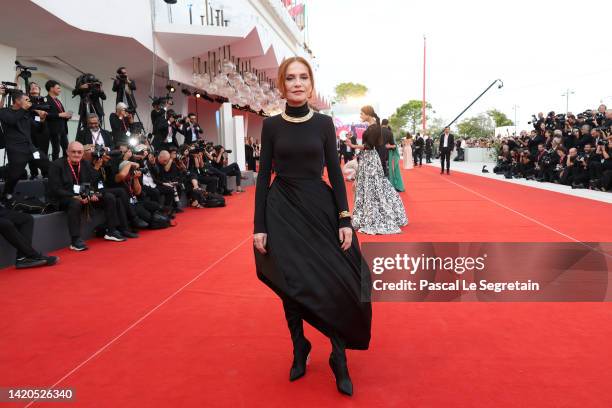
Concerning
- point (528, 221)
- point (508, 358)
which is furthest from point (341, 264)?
point (528, 221)

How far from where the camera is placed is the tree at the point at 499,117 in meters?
88.4

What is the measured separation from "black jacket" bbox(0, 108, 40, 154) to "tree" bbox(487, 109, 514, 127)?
9041 centimetres

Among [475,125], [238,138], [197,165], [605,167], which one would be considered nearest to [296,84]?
[197,165]

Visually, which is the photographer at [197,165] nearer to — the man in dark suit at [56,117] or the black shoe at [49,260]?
the man in dark suit at [56,117]

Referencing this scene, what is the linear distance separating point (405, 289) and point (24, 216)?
432 centimetres

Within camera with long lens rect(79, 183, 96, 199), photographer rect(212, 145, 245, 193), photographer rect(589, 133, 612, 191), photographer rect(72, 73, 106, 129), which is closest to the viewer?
camera with long lens rect(79, 183, 96, 199)

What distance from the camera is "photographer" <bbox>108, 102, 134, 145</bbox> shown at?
28.3 ft

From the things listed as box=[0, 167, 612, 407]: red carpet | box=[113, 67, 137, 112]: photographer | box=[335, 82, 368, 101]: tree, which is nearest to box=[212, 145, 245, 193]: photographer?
box=[113, 67, 137, 112]: photographer

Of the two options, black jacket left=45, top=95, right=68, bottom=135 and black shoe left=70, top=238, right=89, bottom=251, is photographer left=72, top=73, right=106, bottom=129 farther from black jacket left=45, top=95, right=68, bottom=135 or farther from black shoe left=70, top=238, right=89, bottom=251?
black shoe left=70, top=238, right=89, bottom=251

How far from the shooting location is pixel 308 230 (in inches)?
95.9

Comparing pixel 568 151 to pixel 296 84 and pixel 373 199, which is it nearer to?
pixel 373 199

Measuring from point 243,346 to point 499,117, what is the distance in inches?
3741

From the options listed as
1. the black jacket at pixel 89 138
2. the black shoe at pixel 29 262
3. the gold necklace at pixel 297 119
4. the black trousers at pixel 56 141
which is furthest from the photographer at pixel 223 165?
the gold necklace at pixel 297 119

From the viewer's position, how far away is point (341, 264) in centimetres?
241
